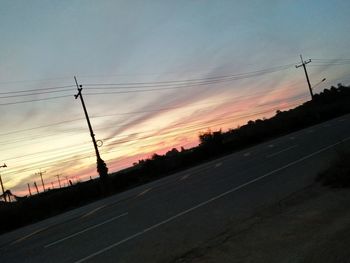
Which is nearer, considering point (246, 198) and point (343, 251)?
point (343, 251)

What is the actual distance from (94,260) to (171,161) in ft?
110

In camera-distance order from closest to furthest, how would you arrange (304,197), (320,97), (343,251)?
(343,251) < (304,197) < (320,97)

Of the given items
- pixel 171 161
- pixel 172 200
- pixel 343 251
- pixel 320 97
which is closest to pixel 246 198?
pixel 172 200

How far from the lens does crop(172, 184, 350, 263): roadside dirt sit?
19.7 feet

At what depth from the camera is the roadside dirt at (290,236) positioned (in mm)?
6020

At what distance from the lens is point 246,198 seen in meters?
11.6

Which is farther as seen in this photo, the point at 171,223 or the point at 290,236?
the point at 171,223

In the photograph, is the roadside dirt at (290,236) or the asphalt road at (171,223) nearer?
the roadside dirt at (290,236)

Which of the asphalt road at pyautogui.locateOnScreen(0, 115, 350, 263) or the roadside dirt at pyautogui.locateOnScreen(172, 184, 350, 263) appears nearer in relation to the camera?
the roadside dirt at pyautogui.locateOnScreen(172, 184, 350, 263)

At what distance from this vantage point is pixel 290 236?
701cm

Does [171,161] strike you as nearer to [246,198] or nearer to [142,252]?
[246,198]

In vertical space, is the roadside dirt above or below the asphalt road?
below

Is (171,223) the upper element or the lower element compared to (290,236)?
upper

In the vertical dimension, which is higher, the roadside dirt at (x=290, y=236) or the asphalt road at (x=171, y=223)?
the asphalt road at (x=171, y=223)
